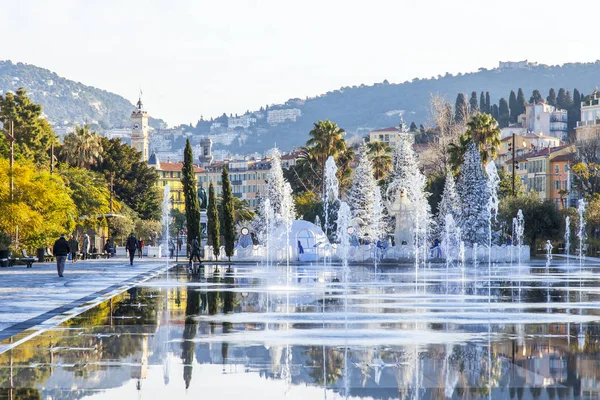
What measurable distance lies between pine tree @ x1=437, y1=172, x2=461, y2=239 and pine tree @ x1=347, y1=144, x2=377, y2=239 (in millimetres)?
7465

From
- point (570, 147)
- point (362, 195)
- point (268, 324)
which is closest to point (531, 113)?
point (570, 147)

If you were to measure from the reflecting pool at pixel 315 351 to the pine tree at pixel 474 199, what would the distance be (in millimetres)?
49113

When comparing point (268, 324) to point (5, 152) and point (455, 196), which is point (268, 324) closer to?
point (5, 152)

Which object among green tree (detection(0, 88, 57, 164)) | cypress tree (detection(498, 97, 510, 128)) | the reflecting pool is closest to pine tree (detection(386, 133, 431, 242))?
green tree (detection(0, 88, 57, 164))

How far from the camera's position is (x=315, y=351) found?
41.7 feet

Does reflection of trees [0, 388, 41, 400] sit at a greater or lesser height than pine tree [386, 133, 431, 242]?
lesser

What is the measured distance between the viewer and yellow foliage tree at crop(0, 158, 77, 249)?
1815 inches

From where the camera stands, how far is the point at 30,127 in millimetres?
82812

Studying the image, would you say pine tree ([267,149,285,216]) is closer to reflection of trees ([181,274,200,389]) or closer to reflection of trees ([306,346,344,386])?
reflection of trees ([181,274,200,389])

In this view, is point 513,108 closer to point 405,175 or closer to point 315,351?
point 405,175

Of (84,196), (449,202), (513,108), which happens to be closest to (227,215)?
(84,196)

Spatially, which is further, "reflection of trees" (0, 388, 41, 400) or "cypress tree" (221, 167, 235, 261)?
"cypress tree" (221, 167, 235, 261)

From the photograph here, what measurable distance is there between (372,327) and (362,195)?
69.8 meters

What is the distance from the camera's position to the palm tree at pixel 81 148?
298 feet
